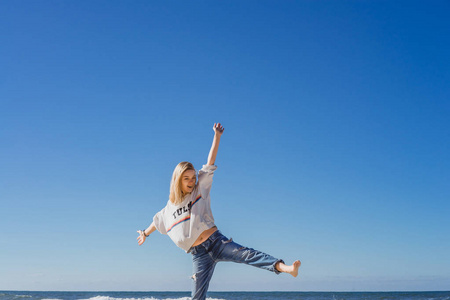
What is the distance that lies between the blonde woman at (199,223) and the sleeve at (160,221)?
25cm

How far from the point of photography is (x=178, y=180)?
5039 millimetres

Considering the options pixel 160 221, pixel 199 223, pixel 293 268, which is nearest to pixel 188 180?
pixel 199 223

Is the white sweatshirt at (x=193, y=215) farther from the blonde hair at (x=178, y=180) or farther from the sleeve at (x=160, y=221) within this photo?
the sleeve at (x=160, y=221)

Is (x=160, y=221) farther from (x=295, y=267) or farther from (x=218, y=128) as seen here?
(x=295, y=267)

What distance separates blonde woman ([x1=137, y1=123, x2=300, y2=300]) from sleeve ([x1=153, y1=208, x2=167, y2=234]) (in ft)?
0.83

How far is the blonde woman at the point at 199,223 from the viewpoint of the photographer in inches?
196

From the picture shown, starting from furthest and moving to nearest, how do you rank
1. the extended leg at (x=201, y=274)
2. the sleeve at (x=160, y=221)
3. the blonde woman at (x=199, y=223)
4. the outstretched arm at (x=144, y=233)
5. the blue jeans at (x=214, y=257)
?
the outstretched arm at (x=144, y=233) → the sleeve at (x=160, y=221) → the extended leg at (x=201, y=274) → the blonde woman at (x=199, y=223) → the blue jeans at (x=214, y=257)

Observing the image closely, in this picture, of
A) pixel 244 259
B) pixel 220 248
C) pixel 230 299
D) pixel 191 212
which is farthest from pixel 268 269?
pixel 230 299

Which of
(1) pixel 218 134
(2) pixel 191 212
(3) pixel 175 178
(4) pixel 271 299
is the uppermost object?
(1) pixel 218 134

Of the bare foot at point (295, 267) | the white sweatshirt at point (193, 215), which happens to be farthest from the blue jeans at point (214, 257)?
the bare foot at point (295, 267)

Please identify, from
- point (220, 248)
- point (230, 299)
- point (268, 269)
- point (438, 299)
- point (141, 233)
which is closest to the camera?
point (268, 269)

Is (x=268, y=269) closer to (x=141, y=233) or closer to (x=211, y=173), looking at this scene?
(x=211, y=173)

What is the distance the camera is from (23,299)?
33.8 meters

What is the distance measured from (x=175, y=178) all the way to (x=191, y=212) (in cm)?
44
